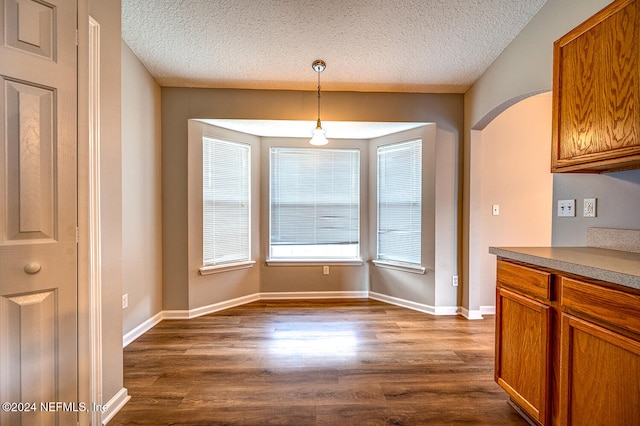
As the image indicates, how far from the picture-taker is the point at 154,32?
2.35 metres

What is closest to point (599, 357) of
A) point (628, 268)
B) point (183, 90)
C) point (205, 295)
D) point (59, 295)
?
point (628, 268)

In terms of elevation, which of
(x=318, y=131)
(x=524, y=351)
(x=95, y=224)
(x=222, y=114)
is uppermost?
(x=222, y=114)

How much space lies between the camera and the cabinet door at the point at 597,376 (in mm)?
1039

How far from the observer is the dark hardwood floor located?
165cm

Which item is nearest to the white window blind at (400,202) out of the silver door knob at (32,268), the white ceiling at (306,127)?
the white ceiling at (306,127)

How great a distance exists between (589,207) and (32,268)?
3083mm

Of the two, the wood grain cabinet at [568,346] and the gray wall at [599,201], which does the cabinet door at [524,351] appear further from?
the gray wall at [599,201]

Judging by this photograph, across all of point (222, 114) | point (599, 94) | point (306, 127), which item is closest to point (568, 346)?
point (599, 94)

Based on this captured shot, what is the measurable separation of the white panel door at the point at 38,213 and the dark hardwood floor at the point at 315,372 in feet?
1.89

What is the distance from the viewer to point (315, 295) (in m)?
3.76

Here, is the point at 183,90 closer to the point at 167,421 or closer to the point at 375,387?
the point at 167,421

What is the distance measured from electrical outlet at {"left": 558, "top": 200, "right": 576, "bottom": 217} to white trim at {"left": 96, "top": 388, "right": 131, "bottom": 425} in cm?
317

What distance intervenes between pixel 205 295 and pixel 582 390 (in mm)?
3188

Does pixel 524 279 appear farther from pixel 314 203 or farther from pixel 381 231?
pixel 314 203
